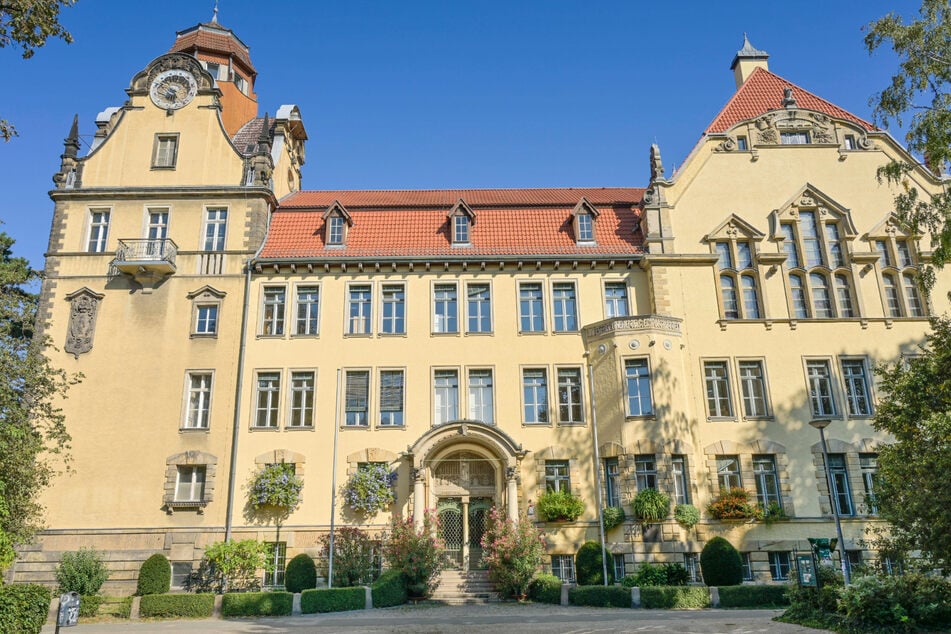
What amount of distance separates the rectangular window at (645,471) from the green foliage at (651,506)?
589mm

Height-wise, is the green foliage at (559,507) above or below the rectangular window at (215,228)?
below

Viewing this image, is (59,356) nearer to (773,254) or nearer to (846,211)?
(773,254)

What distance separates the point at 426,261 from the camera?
27.5 meters

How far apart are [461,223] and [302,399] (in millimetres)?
9420

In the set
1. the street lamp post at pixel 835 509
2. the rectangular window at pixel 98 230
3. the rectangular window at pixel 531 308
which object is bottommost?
the street lamp post at pixel 835 509

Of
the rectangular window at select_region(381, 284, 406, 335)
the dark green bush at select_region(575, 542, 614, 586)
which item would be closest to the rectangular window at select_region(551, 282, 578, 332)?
the rectangular window at select_region(381, 284, 406, 335)

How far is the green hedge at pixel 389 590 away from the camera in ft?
67.4

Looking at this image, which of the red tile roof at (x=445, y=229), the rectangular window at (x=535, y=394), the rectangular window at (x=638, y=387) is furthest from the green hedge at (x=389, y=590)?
the red tile roof at (x=445, y=229)

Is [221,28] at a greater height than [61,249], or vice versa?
[221,28]

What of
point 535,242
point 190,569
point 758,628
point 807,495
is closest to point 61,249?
point 190,569

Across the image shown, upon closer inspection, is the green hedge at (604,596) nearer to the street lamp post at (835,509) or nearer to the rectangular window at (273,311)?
the street lamp post at (835,509)

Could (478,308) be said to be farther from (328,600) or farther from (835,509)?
(835,509)

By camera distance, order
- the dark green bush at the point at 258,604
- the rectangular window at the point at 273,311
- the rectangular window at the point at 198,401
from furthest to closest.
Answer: the rectangular window at the point at 273,311, the rectangular window at the point at 198,401, the dark green bush at the point at 258,604

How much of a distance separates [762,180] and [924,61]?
9724mm
